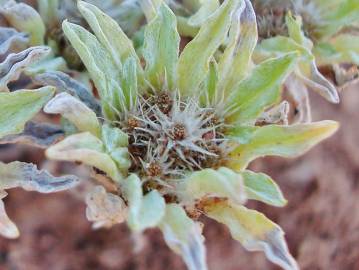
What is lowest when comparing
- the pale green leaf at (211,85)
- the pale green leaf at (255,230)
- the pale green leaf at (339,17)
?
the pale green leaf at (255,230)

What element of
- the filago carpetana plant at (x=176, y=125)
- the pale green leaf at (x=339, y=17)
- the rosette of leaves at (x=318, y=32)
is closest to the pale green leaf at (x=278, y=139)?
the filago carpetana plant at (x=176, y=125)

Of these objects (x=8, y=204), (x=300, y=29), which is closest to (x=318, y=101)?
(x=300, y=29)

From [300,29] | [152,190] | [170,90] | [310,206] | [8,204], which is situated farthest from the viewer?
[310,206]

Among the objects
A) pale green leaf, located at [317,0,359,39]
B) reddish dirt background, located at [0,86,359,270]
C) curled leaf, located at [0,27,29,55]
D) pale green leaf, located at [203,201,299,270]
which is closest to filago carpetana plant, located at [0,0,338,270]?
pale green leaf, located at [203,201,299,270]

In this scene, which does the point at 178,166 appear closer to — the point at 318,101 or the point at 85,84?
the point at 85,84

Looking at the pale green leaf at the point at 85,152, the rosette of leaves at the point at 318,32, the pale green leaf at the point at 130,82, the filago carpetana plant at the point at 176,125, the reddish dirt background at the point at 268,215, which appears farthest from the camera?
the reddish dirt background at the point at 268,215

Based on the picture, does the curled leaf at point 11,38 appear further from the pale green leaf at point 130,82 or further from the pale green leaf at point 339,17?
the pale green leaf at point 339,17
